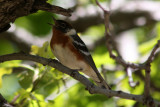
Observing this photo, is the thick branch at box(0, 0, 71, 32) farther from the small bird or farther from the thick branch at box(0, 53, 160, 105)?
the small bird

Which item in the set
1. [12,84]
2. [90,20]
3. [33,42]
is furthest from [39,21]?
[12,84]

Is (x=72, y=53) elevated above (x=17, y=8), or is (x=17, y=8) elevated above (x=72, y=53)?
(x=17, y=8)

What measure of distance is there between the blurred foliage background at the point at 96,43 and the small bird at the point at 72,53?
0.20m

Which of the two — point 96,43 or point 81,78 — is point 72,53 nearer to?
point 81,78

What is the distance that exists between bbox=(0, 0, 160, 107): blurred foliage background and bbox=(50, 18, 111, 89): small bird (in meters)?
→ 0.20

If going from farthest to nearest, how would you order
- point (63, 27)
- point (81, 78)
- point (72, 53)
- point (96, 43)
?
point (96, 43) < point (63, 27) < point (72, 53) < point (81, 78)

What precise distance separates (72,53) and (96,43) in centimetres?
218

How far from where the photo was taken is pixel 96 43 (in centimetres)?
586

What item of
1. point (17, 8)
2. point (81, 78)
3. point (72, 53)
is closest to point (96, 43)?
point (72, 53)

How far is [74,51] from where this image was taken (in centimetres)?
375

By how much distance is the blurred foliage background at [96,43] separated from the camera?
13.0ft

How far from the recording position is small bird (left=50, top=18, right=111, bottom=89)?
366cm

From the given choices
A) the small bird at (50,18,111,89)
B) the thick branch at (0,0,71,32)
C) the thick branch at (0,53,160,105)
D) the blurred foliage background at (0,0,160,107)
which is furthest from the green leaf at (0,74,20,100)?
the thick branch at (0,0,71,32)

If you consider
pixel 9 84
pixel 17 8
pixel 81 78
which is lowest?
pixel 9 84
